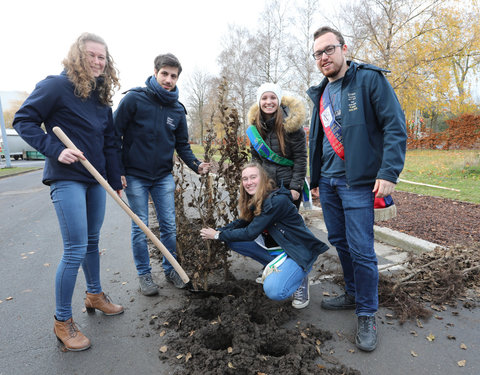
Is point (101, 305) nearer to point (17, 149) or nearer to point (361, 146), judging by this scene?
point (361, 146)

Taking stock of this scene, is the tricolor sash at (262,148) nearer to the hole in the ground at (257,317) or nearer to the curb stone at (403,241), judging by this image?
the hole in the ground at (257,317)

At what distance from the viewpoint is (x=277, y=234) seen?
9.26 ft

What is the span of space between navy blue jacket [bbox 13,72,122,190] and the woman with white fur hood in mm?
1422

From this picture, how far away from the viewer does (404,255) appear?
4.02m

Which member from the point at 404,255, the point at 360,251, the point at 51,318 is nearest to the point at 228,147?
the point at 360,251

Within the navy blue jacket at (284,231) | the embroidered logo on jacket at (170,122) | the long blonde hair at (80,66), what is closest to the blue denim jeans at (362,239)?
the navy blue jacket at (284,231)

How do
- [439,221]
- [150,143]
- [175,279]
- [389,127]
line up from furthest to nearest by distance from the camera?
1. [439,221]
2. [175,279]
3. [150,143]
4. [389,127]

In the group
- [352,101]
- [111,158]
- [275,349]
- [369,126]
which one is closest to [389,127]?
[369,126]

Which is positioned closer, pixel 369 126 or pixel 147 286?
pixel 369 126

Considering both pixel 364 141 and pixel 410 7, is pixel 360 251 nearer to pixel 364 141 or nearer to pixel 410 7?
pixel 364 141

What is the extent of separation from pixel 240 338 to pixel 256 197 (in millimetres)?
1159

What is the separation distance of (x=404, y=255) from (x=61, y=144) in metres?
4.03

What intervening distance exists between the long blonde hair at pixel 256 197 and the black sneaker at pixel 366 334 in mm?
1198

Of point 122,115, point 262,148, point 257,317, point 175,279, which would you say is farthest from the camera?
point 175,279
